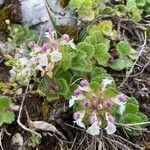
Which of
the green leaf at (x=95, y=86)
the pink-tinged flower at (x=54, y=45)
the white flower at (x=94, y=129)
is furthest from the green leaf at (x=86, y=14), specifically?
the white flower at (x=94, y=129)

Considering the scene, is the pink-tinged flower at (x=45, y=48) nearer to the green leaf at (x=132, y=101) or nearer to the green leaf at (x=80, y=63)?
the green leaf at (x=80, y=63)

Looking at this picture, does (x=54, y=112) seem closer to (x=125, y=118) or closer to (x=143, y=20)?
(x=125, y=118)

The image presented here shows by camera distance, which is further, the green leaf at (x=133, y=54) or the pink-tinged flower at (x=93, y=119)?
the green leaf at (x=133, y=54)

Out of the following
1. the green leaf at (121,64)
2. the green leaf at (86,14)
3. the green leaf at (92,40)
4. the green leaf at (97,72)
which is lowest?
the green leaf at (121,64)

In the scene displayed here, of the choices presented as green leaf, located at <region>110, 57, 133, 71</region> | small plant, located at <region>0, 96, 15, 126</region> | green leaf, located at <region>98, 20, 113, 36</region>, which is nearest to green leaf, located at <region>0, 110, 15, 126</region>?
small plant, located at <region>0, 96, 15, 126</region>

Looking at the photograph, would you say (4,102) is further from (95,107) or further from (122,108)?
(122,108)

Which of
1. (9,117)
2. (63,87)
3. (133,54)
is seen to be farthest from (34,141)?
(133,54)

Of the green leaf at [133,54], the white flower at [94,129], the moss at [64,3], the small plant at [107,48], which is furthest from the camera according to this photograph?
the moss at [64,3]
